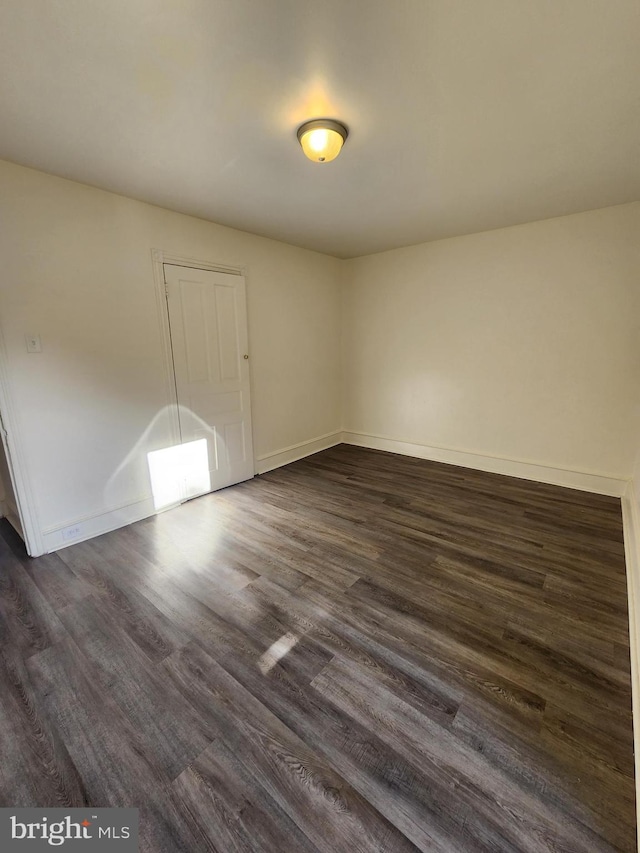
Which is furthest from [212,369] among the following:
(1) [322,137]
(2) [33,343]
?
(1) [322,137]

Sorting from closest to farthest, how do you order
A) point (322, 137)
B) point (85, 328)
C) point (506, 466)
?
point (322, 137) < point (85, 328) < point (506, 466)

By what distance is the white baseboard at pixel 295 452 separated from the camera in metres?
4.17

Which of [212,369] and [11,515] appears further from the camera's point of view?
[212,369]

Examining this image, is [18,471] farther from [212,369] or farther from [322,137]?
[322,137]

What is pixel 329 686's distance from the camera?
60.7 inches

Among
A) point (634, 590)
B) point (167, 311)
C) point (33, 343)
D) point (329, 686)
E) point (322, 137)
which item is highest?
point (322, 137)

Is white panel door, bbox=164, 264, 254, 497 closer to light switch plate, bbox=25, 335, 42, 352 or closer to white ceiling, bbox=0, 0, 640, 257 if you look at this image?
white ceiling, bbox=0, 0, 640, 257

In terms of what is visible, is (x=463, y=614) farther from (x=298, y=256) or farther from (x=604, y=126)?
(x=298, y=256)

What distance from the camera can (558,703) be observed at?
57.5 inches

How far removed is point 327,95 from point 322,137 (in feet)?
0.70

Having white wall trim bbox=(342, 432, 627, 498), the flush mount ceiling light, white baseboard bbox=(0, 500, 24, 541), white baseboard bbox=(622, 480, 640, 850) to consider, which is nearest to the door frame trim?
white baseboard bbox=(0, 500, 24, 541)

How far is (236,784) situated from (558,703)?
1.31 meters

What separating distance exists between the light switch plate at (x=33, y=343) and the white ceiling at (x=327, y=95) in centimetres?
106

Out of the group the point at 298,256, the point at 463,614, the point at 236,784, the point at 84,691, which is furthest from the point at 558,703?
the point at 298,256
